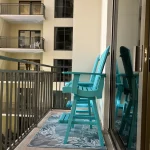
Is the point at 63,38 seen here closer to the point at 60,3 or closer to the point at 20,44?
the point at 60,3

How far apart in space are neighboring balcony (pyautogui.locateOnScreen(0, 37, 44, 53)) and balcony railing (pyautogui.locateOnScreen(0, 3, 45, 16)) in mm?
1270

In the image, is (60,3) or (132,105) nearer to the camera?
(132,105)

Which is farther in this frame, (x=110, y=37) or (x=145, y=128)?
(x=110, y=37)

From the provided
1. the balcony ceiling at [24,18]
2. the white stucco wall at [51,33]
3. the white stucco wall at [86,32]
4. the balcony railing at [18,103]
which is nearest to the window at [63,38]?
the white stucco wall at [51,33]

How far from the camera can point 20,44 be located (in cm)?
1054

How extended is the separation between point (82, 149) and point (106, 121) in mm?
612

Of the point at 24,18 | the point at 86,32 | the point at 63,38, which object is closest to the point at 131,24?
the point at 86,32

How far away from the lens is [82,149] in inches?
75.4

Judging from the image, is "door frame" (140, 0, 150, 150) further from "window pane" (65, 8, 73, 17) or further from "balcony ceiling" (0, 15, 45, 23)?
"balcony ceiling" (0, 15, 45, 23)

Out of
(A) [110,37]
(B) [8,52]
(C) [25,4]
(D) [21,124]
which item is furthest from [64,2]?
(D) [21,124]

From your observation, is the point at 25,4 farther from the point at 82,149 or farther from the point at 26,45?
the point at 82,149

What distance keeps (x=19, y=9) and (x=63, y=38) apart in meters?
2.98

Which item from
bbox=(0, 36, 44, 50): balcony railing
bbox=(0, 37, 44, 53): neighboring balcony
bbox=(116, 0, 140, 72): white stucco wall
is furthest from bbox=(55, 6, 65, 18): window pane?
bbox=(116, 0, 140, 72): white stucco wall

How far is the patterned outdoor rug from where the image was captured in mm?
1978
